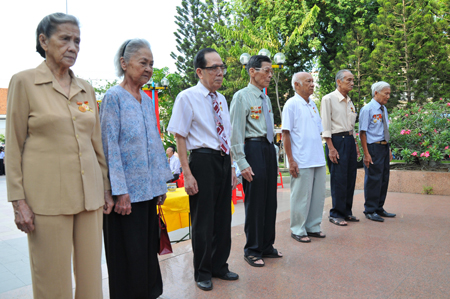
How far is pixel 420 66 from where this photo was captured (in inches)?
535

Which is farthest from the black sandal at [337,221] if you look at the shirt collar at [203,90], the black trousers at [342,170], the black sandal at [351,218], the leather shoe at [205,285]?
the shirt collar at [203,90]

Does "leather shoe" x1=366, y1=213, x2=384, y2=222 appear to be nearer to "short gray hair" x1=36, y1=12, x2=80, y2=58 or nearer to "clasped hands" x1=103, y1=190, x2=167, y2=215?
"clasped hands" x1=103, y1=190, x2=167, y2=215

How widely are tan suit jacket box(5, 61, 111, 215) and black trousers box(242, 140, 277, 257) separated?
1615 millimetres

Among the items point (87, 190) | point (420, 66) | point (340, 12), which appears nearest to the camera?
point (87, 190)

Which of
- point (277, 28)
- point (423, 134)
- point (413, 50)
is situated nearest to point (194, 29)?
point (277, 28)

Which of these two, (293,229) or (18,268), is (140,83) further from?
(18,268)

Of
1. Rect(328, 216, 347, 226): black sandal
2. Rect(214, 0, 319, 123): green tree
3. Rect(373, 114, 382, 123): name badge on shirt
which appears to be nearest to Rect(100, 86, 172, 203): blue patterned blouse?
Rect(328, 216, 347, 226): black sandal

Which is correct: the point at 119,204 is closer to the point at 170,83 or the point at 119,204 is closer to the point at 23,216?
the point at 23,216

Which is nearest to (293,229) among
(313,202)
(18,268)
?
(313,202)

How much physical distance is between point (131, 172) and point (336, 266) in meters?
1.95

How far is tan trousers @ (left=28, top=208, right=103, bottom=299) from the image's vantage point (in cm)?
174

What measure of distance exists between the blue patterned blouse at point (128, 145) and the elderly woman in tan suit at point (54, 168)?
0.16 metres

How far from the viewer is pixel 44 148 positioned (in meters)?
1.75

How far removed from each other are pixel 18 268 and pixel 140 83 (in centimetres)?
279
